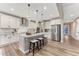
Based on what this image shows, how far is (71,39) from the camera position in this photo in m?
1.66

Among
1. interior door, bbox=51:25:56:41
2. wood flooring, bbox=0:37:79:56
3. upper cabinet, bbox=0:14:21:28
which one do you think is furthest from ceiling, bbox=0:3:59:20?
wood flooring, bbox=0:37:79:56

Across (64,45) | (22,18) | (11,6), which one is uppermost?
(11,6)

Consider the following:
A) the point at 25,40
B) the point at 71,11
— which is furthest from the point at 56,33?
the point at 25,40

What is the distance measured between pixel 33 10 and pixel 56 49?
1004mm

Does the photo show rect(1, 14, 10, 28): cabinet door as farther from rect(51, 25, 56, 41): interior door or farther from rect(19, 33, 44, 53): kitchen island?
rect(51, 25, 56, 41): interior door

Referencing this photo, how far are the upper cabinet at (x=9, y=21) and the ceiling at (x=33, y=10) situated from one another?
0.11 m

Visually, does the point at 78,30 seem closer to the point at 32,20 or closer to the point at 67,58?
the point at 67,58

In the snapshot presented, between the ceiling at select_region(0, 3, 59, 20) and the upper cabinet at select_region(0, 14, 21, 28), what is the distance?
0.35 feet

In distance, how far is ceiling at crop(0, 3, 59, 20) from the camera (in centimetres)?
152

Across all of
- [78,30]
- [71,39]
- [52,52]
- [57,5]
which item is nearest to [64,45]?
[71,39]

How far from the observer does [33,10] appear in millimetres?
1589

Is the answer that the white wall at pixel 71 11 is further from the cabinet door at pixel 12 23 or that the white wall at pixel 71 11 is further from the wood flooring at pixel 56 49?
the cabinet door at pixel 12 23

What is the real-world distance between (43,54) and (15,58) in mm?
637

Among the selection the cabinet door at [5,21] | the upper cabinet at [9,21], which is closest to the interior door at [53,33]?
the upper cabinet at [9,21]
